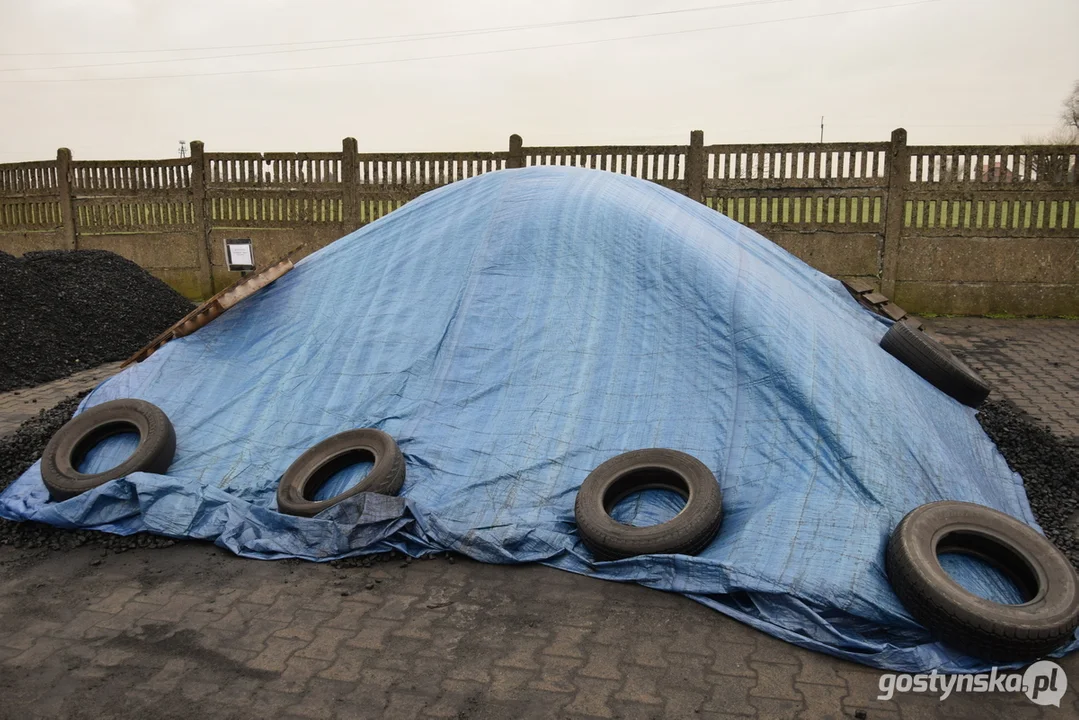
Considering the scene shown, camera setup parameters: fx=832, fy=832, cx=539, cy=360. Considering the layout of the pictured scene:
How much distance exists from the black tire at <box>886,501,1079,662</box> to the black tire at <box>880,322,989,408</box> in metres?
2.69

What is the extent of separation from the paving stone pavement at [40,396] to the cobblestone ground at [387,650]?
347 cm

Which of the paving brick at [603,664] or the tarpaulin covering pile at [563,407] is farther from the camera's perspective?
the tarpaulin covering pile at [563,407]

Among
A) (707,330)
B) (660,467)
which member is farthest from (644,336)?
(660,467)

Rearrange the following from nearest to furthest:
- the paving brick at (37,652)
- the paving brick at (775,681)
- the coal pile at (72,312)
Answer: the paving brick at (775,681) < the paving brick at (37,652) < the coal pile at (72,312)

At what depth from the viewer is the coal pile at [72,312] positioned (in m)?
9.79

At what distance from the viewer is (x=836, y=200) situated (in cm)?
1227

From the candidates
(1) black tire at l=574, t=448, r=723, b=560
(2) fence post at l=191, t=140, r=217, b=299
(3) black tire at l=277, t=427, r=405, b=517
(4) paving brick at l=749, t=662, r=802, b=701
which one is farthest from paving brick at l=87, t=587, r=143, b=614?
(2) fence post at l=191, t=140, r=217, b=299

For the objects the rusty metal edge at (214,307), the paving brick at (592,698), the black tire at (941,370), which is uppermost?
the rusty metal edge at (214,307)

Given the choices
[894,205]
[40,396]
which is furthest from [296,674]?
[894,205]

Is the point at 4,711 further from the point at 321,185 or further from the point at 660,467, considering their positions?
the point at 321,185

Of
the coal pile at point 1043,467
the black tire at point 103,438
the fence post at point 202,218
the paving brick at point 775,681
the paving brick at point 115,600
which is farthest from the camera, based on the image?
the fence post at point 202,218

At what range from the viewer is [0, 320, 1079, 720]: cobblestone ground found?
3566 mm

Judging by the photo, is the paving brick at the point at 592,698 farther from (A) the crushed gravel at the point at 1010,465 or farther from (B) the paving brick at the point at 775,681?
(A) the crushed gravel at the point at 1010,465

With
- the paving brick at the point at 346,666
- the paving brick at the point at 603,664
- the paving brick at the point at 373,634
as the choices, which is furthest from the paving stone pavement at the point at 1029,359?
the paving brick at the point at 346,666
